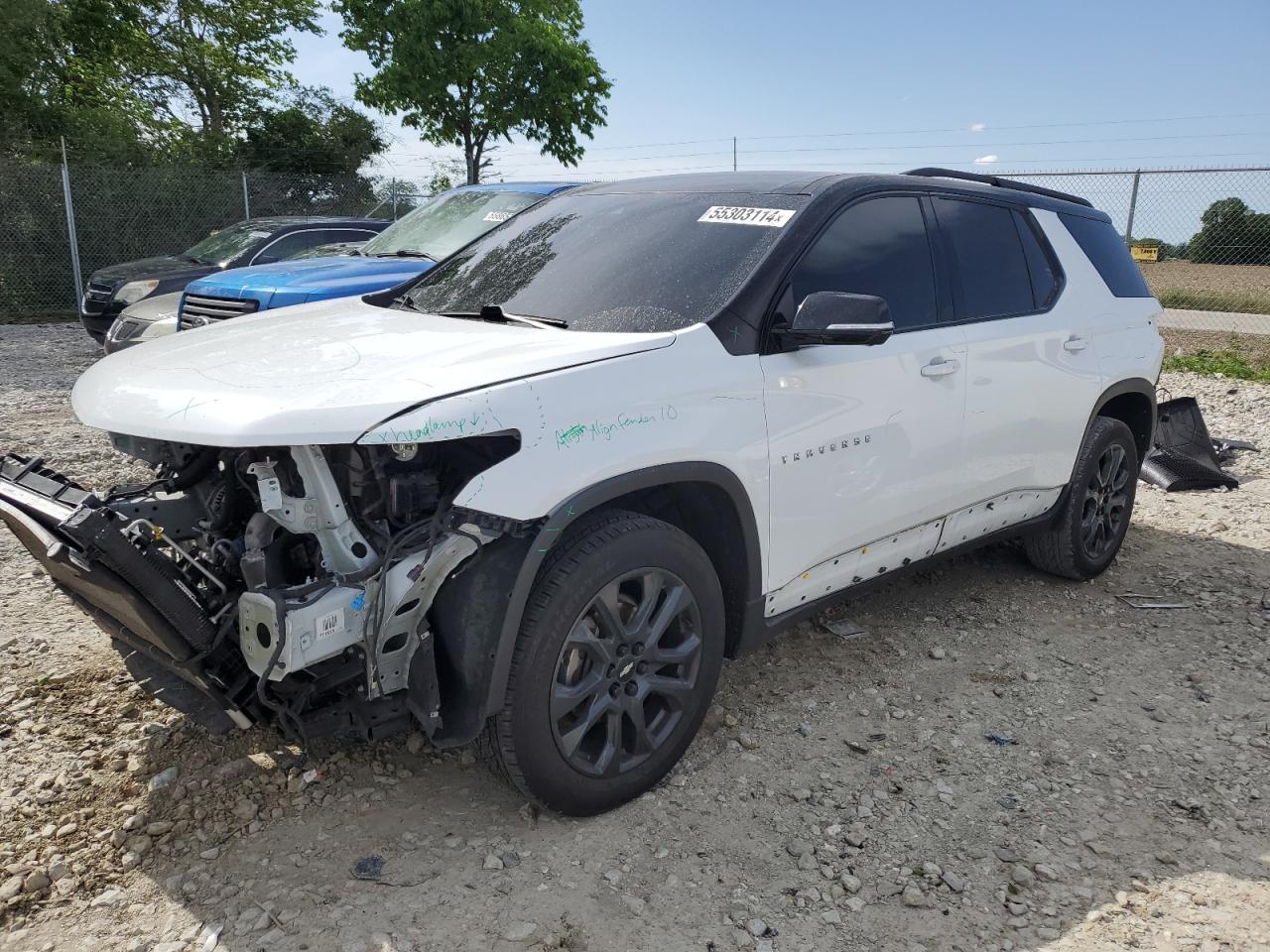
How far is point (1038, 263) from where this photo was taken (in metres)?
4.34

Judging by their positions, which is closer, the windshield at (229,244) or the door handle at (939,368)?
the door handle at (939,368)

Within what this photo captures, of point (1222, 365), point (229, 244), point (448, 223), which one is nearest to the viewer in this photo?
point (448, 223)

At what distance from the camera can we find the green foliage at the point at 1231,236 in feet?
41.7

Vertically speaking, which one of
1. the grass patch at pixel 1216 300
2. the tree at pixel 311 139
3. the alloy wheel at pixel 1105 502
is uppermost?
the tree at pixel 311 139

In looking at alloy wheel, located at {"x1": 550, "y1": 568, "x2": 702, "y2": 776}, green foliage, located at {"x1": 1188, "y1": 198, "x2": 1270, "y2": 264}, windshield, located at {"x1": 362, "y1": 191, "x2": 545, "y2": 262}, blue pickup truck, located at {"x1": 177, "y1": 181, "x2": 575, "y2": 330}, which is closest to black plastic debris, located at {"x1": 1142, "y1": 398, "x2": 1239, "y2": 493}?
blue pickup truck, located at {"x1": 177, "y1": 181, "x2": 575, "y2": 330}

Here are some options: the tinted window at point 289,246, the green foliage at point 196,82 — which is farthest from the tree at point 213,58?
the tinted window at point 289,246

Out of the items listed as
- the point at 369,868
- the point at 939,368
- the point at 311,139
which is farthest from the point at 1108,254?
the point at 311,139

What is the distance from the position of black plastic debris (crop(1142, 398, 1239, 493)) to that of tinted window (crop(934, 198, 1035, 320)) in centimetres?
305

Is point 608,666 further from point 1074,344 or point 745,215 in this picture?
point 1074,344

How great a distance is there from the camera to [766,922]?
2.54 meters

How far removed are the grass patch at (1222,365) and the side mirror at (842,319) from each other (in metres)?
9.23

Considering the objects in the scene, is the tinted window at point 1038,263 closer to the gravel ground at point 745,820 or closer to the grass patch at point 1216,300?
the gravel ground at point 745,820

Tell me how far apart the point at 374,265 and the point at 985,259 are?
4.66 meters

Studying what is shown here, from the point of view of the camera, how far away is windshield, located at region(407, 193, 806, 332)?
10.2 feet
